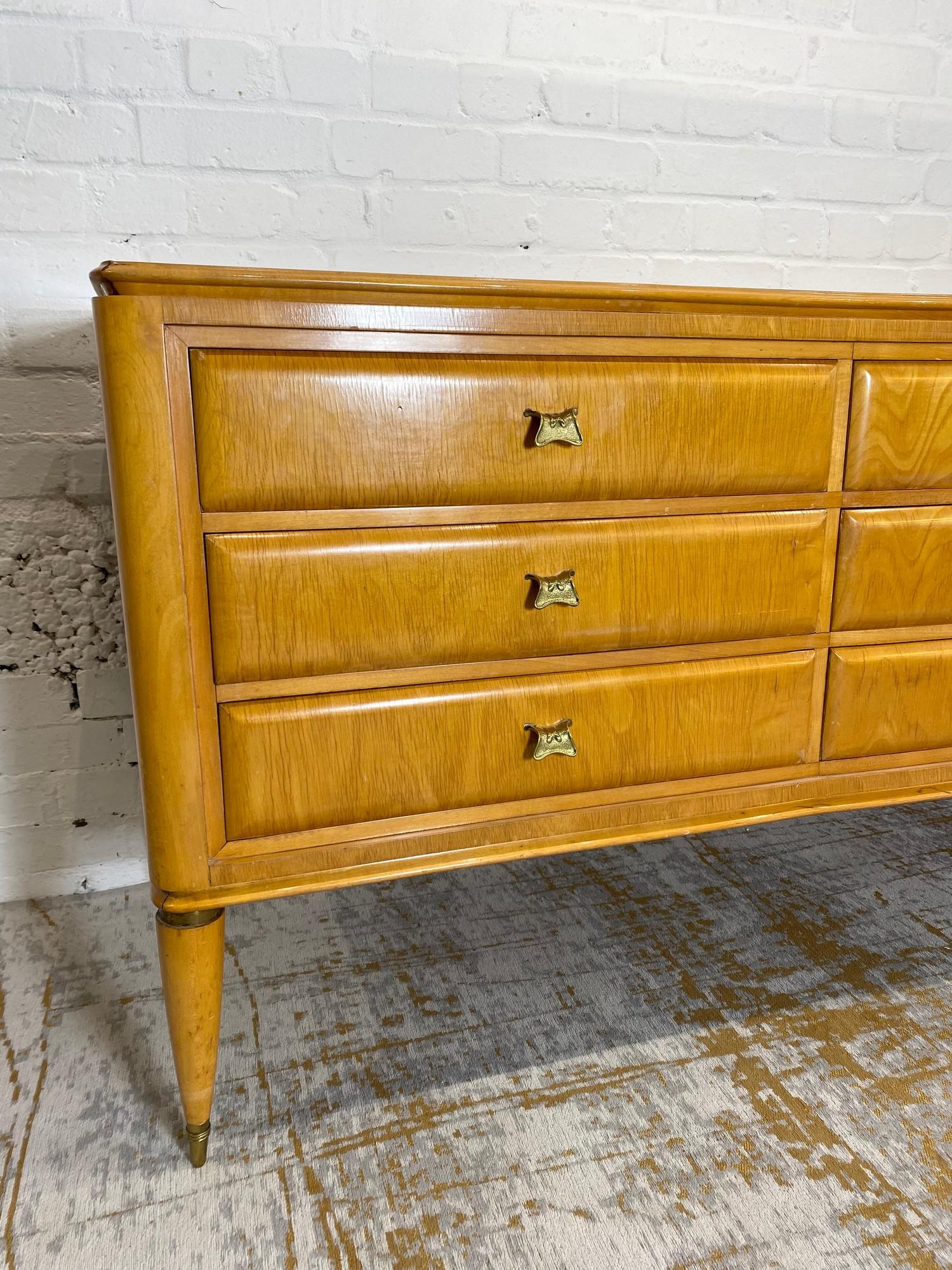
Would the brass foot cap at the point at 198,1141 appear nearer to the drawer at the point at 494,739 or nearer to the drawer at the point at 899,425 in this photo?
the drawer at the point at 494,739

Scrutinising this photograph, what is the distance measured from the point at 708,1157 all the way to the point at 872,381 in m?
1.05

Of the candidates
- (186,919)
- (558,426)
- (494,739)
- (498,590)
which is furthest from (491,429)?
(186,919)

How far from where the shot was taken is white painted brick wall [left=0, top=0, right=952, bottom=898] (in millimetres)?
1630

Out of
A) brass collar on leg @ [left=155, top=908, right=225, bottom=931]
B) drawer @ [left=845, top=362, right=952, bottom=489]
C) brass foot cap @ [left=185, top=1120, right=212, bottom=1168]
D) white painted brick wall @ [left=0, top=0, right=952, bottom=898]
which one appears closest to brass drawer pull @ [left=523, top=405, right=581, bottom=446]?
drawer @ [left=845, top=362, right=952, bottom=489]

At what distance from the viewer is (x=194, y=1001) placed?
1.18 m

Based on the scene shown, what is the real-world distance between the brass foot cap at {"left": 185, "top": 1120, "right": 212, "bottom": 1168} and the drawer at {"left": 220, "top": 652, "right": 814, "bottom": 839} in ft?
1.27

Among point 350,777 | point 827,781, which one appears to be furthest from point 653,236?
point 350,777

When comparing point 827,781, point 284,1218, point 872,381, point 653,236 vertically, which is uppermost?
point 653,236

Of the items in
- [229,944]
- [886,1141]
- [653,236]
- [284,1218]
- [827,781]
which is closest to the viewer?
[284,1218]

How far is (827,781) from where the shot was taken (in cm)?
140

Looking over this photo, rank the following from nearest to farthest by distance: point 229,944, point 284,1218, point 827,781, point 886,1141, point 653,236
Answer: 1. point 284,1218
2. point 886,1141
3. point 827,781
4. point 229,944
5. point 653,236

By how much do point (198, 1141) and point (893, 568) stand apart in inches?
47.9

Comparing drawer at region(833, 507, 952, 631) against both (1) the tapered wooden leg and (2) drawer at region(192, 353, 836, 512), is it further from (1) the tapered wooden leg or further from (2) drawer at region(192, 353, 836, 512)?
(1) the tapered wooden leg

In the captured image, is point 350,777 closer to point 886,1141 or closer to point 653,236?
point 886,1141
